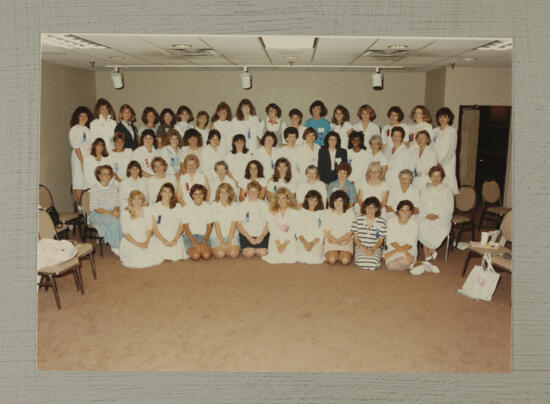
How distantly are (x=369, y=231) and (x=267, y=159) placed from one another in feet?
5.84

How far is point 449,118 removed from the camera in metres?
5.72

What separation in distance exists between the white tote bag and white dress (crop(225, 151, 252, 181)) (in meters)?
3.22

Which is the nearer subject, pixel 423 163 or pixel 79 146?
pixel 423 163

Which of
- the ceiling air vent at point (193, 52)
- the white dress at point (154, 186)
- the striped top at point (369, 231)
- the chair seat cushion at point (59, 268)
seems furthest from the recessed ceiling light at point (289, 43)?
the chair seat cushion at point (59, 268)

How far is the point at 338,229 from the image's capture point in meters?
5.24

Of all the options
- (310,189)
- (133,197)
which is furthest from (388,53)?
(133,197)

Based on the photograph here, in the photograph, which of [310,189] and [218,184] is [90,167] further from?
[310,189]

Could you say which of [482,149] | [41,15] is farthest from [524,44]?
[482,149]

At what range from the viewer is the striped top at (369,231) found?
507 centimetres

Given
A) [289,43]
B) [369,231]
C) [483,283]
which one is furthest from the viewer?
[369,231]

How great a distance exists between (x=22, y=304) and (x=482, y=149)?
283 inches

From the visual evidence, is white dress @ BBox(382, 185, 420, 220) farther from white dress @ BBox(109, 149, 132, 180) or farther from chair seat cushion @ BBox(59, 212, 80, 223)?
chair seat cushion @ BBox(59, 212, 80, 223)

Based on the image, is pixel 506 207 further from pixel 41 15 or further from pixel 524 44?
pixel 41 15

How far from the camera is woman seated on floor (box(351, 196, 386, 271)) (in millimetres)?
4980
